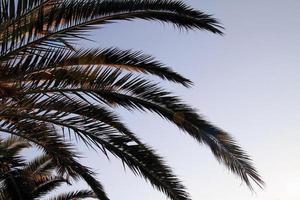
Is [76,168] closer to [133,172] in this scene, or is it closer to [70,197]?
[133,172]

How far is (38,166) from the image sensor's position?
44.7 ft

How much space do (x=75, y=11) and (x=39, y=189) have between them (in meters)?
8.24

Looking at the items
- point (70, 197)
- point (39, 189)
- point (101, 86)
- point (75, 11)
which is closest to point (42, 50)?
point (75, 11)

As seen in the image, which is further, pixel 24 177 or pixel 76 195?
pixel 76 195

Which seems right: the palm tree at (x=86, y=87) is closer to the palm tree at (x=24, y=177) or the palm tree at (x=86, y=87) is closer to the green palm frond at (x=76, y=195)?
the palm tree at (x=24, y=177)

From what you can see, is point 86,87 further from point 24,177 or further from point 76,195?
point 76,195

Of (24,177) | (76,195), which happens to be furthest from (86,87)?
(76,195)

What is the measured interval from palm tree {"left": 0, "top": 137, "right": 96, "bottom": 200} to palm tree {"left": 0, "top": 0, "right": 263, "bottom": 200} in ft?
1.86

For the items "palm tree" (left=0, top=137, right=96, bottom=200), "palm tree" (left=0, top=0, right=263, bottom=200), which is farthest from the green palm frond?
"palm tree" (left=0, top=0, right=263, bottom=200)

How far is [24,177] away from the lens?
8148 millimetres

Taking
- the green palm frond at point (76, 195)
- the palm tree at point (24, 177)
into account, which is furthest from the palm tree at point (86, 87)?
the green palm frond at point (76, 195)

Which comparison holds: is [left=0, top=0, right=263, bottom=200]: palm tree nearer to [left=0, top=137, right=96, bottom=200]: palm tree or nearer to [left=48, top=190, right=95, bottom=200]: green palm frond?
[left=0, top=137, right=96, bottom=200]: palm tree

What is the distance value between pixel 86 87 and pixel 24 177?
2708 millimetres

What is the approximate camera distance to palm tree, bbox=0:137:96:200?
712 centimetres
